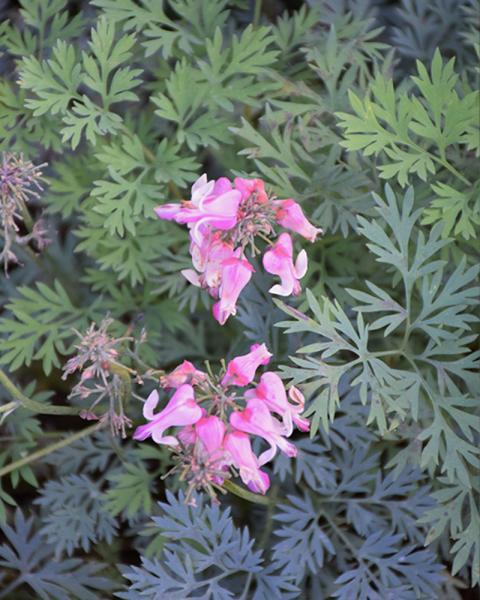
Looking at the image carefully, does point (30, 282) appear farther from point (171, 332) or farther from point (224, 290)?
point (224, 290)

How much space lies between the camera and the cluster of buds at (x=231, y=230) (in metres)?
1.34

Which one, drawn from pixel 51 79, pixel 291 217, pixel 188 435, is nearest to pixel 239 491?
pixel 188 435

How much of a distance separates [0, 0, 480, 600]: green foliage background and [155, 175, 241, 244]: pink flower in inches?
9.4

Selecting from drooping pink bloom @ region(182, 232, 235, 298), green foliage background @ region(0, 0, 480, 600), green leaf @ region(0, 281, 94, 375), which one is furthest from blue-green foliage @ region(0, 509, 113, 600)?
drooping pink bloom @ region(182, 232, 235, 298)

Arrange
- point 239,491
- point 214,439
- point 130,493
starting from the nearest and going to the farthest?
point 214,439 < point 239,491 < point 130,493

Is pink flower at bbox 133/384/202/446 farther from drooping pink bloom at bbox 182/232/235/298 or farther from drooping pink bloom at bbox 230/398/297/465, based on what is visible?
drooping pink bloom at bbox 182/232/235/298

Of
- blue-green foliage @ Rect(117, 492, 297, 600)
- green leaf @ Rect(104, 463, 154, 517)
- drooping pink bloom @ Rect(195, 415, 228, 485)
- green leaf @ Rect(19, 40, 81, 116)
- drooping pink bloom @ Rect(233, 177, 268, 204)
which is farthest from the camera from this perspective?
green leaf @ Rect(104, 463, 154, 517)

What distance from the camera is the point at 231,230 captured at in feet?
4.55

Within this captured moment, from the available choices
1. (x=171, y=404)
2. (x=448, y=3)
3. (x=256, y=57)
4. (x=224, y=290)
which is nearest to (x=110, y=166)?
(x=256, y=57)

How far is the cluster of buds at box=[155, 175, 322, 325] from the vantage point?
1336 mm

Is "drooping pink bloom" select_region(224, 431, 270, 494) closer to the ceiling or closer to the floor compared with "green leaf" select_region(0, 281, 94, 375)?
closer to the ceiling

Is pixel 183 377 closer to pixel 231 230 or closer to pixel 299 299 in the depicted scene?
pixel 231 230

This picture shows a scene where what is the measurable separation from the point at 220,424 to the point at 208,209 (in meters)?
0.36

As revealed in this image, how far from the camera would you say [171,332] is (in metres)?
2.21
